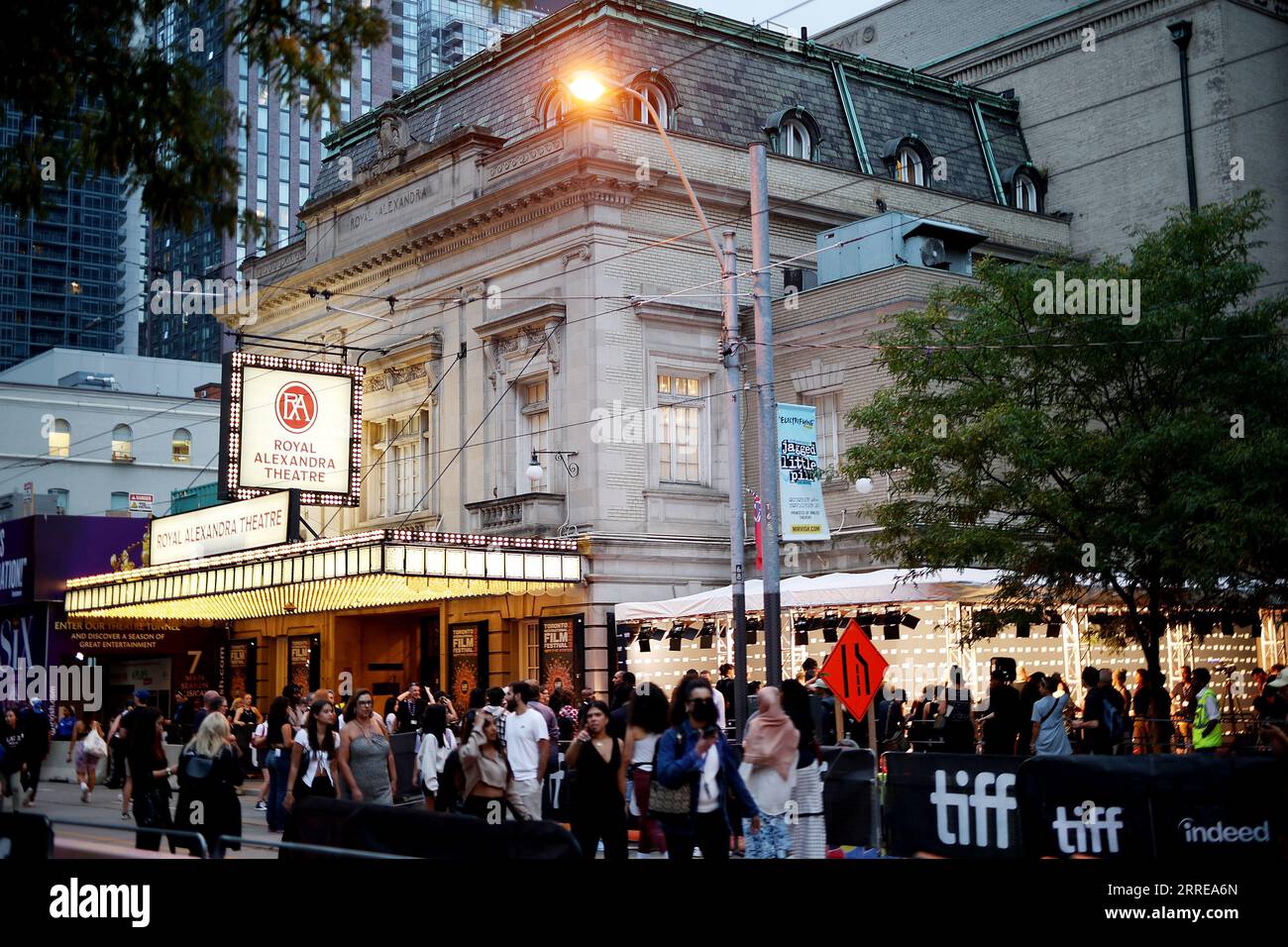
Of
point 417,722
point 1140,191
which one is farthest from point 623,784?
point 1140,191

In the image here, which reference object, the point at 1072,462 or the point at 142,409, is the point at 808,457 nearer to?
the point at 1072,462

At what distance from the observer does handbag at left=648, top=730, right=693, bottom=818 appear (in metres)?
12.0

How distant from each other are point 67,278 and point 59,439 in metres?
109

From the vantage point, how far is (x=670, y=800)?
39.6 ft

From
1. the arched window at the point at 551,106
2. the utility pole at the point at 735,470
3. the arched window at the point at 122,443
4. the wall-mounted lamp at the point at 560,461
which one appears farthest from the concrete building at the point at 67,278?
the utility pole at the point at 735,470

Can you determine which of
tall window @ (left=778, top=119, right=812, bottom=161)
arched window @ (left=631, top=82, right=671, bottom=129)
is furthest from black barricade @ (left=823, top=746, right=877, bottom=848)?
tall window @ (left=778, top=119, right=812, bottom=161)

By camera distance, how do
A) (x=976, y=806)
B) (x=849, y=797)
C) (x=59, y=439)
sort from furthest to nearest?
(x=59, y=439), (x=849, y=797), (x=976, y=806)

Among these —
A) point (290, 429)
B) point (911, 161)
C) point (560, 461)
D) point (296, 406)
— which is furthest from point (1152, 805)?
point (911, 161)

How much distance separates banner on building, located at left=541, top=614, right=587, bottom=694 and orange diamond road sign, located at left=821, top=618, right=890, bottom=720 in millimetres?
13344

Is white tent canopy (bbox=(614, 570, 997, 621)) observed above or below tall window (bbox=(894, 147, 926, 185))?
below

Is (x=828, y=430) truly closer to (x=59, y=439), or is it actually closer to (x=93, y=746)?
(x=93, y=746)

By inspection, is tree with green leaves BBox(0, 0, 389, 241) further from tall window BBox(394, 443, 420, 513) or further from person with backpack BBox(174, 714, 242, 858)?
tall window BBox(394, 443, 420, 513)
